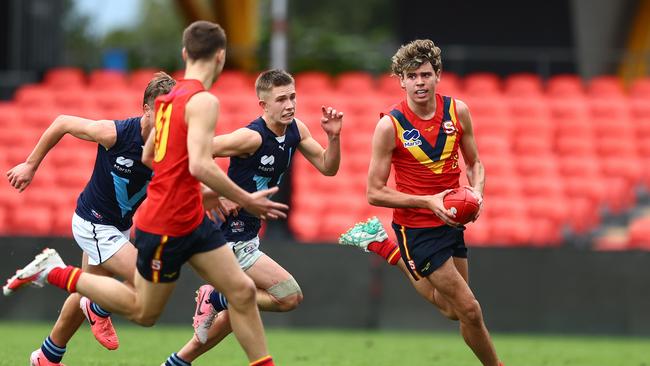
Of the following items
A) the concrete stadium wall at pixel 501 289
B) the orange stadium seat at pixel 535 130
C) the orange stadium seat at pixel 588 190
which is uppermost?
the orange stadium seat at pixel 535 130

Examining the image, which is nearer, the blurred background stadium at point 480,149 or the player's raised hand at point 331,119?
the player's raised hand at point 331,119

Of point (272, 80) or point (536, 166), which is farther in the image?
point (536, 166)

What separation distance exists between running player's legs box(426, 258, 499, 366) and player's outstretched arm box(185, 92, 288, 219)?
5.35 ft

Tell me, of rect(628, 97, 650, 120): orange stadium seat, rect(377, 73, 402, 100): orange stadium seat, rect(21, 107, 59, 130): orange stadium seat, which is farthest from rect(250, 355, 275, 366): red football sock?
rect(628, 97, 650, 120): orange stadium seat

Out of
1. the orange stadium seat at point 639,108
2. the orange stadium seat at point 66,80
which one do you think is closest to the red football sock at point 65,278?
the orange stadium seat at point 66,80

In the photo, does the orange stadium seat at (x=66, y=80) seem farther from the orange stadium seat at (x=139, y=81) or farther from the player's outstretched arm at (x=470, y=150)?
the player's outstretched arm at (x=470, y=150)

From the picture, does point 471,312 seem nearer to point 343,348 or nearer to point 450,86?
point 343,348

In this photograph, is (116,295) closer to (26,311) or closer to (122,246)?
(122,246)

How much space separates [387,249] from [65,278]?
8.32 feet

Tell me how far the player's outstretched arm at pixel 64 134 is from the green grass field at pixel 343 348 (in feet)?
5.79

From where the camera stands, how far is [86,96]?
1786cm

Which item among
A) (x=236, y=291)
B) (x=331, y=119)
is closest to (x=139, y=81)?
(x=331, y=119)

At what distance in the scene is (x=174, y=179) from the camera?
21.4ft

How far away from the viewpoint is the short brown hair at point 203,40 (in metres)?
6.52
